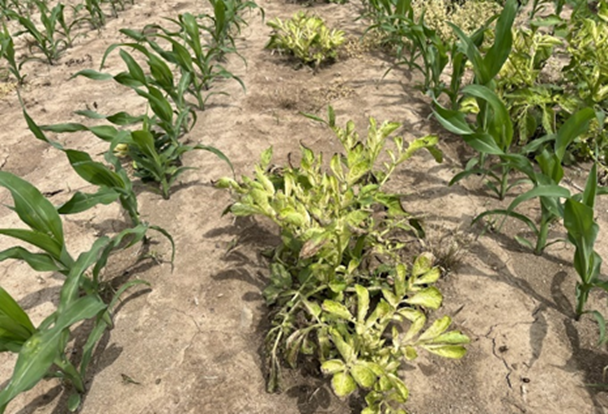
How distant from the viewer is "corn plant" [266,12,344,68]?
3963 mm

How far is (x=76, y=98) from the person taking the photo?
12.5 ft

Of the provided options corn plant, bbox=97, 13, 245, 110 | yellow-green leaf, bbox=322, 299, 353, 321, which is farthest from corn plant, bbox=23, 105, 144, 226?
yellow-green leaf, bbox=322, 299, 353, 321

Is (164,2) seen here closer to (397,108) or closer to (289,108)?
(289,108)

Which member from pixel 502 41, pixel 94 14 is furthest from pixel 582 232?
pixel 94 14

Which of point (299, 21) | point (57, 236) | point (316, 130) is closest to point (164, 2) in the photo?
point (299, 21)

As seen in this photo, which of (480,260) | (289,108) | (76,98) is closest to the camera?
(480,260)

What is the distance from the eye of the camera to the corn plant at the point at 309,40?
13.0 ft

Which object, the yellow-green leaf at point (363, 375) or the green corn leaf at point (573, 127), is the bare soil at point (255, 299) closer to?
the yellow-green leaf at point (363, 375)

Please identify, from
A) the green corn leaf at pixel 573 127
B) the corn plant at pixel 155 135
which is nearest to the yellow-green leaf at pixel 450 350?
the green corn leaf at pixel 573 127

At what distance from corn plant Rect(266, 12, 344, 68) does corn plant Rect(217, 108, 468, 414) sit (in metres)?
2.11

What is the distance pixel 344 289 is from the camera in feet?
5.54

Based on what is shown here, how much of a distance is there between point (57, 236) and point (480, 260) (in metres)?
1.91

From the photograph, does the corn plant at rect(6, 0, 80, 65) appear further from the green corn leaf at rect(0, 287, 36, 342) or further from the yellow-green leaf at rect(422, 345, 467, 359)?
the yellow-green leaf at rect(422, 345, 467, 359)

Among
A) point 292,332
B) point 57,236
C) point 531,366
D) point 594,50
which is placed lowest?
point 531,366
